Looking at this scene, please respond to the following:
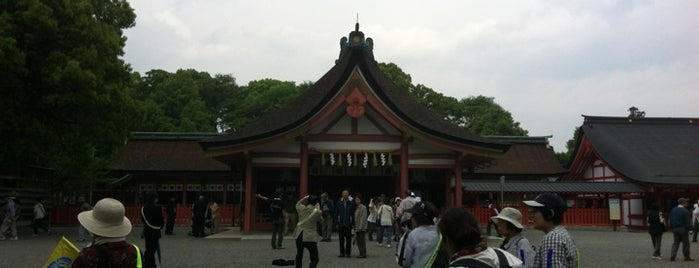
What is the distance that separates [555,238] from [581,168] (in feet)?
104

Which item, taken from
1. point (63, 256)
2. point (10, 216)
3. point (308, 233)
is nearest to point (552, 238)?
point (63, 256)

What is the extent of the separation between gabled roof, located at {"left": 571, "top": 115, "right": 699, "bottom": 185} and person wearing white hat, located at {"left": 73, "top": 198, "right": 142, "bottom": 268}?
27.9 m

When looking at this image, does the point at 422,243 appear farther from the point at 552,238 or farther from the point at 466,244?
the point at 466,244

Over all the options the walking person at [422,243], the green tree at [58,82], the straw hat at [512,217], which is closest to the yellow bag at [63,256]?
the walking person at [422,243]

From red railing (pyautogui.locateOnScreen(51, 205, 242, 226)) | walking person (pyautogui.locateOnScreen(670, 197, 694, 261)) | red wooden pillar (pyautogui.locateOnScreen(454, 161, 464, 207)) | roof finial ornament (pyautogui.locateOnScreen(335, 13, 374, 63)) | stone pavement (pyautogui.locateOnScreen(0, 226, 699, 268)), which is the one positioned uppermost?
roof finial ornament (pyautogui.locateOnScreen(335, 13, 374, 63))

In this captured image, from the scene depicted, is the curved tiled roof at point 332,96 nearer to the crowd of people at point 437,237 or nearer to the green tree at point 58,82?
the green tree at point 58,82

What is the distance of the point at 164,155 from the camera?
32.6m

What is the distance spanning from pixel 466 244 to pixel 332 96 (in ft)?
54.5

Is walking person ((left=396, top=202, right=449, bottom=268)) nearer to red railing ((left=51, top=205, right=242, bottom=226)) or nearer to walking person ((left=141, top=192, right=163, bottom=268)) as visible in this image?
walking person ((left=141, top=192, right=163, bottom=268))

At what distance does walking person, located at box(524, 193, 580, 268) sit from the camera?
4402 mm

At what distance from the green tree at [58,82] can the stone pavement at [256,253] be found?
3388 mm

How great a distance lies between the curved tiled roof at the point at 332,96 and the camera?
19.9 metres

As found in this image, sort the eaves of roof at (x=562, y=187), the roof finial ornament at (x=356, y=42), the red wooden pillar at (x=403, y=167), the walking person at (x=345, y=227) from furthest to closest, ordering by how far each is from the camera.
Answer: the eaves of roof at (x=562, y=187) < the roof finial ornament at (x=356, y=42) < the red wooden pillar at (x=403, y=167) < the walking person at (x=345, y=227)

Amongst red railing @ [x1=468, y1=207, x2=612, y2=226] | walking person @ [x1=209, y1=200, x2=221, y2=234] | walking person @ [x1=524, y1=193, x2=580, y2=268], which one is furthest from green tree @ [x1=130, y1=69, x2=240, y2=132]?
→ walking person @ [x1=524, y1=193, x2=580, y2=268]
